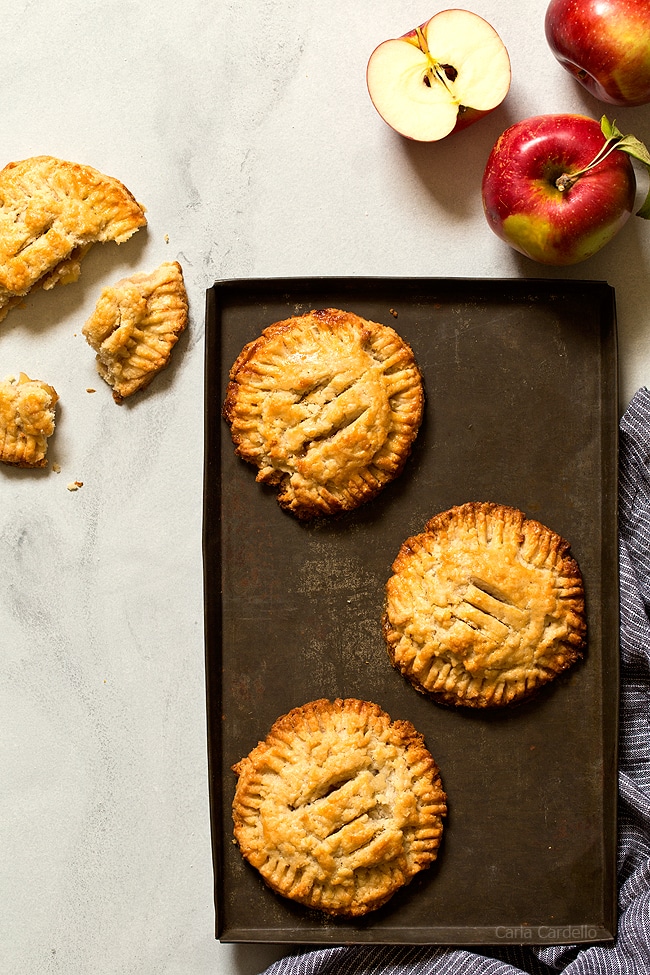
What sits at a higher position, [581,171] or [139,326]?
[581,171]

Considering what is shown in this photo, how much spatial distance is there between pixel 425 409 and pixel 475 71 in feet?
2.22

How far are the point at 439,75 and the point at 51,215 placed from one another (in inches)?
33.5

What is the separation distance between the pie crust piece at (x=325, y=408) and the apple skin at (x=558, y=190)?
0.34 metres

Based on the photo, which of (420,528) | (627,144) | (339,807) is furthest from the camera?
(420,528)

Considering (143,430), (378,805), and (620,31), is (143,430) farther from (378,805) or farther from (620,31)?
(620,31)

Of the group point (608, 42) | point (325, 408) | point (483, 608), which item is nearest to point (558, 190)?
point (608, 42)

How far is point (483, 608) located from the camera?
175cm

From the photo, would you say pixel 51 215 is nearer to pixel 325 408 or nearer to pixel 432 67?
pixel 325 408

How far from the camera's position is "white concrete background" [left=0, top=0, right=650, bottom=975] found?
6.17 feet

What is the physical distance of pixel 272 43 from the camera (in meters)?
1.91

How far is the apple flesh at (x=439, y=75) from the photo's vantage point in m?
1.75

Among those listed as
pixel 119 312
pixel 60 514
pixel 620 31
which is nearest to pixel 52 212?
pixel 119 312

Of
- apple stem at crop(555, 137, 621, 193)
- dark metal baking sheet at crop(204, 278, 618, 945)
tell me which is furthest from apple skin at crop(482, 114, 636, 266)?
dark metal baking sheet at crop(204, 278, 618, 945)

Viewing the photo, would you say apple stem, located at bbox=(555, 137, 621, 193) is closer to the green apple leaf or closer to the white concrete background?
the green apple leaf
